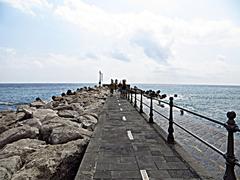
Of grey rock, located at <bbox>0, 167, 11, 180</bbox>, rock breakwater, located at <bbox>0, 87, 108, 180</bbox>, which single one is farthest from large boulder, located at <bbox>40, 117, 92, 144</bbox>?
grey rock, located at <bbox>0, 167, 11, 180</bbox>

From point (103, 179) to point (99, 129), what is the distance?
434 cm

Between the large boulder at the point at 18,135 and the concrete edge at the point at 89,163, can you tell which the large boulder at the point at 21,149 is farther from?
the concrete edge at the point at 89,163

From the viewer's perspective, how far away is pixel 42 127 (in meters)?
8.55

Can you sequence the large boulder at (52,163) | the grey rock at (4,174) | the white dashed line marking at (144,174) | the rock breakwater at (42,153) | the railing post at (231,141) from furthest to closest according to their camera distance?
1. the rock breakwater at (42,153)
2. the large boulder at (52,163)
3. the grey rock at (4,174)
4. the white dashed line marking at (144,174)
5. the railing post at (231,141)

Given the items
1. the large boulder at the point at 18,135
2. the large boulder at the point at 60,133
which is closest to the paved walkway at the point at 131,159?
the large boulder at the point at 60,133

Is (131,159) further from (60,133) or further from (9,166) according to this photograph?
(60,133)

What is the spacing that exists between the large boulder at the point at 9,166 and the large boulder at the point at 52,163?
13 cm

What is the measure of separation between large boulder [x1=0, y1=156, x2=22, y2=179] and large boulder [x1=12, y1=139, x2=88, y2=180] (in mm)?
129

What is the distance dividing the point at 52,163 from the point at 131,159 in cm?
146

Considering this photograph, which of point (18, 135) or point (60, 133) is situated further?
point (18, 135)

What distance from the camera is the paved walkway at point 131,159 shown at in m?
4.70

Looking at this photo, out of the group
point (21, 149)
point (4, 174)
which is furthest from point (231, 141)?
point (21, 149)

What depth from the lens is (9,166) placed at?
5148mm

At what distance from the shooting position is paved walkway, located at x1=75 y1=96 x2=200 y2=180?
15.4 ft
